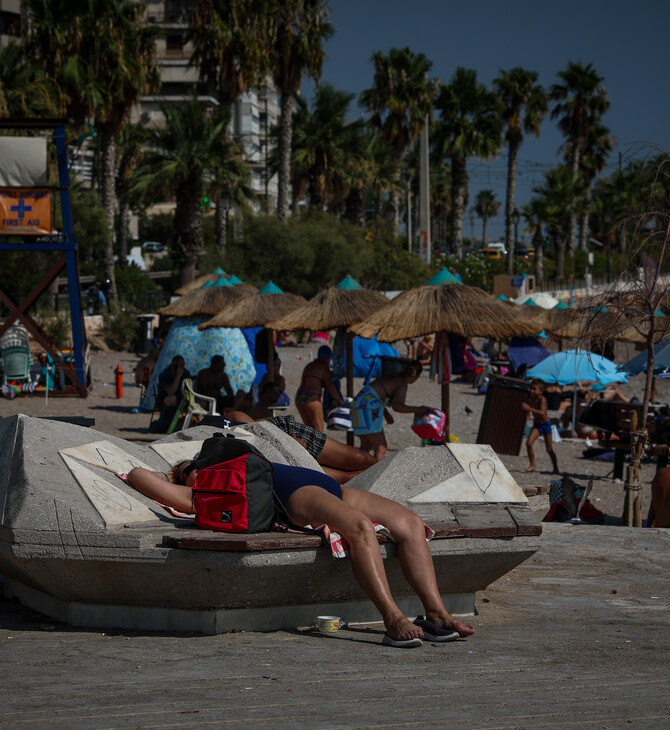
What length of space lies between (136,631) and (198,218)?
2943 centimetres

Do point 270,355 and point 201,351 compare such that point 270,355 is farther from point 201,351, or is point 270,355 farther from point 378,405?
point 378,405

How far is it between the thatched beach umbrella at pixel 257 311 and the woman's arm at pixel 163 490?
9242mm

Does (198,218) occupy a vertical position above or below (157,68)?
below

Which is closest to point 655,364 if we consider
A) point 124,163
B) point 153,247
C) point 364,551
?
point 364,551

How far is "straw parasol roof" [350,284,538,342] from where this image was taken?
35.9 feet

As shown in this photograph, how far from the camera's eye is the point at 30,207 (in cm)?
1714

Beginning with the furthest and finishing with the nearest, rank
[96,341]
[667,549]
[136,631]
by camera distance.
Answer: [96,341] < [667,549] < [136,631]

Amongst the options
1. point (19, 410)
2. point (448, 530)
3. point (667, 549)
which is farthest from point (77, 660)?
point (19, 410)

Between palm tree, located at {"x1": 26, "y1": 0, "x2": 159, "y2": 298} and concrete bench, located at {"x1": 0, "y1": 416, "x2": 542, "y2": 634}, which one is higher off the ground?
palm tree, located at {"x1": 26, "y1": 0, "x2": 159, "y2": 298}

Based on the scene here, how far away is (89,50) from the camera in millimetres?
29953

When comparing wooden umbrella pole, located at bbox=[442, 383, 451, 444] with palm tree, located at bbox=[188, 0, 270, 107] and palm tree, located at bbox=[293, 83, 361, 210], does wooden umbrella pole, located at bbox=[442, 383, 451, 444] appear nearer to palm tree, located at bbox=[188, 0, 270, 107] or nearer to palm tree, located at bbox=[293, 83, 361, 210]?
palm tree, located at bbox=[188, 0, 270, 107]

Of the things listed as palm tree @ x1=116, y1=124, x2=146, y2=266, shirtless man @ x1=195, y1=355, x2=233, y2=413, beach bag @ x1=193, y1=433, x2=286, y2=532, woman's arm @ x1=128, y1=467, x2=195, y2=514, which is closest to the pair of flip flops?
beach bag @ x1=193, y1=433, x2=286, y2=532

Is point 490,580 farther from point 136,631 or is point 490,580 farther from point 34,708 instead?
point 34,708

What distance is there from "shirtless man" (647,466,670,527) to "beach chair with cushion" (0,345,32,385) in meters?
12.6
